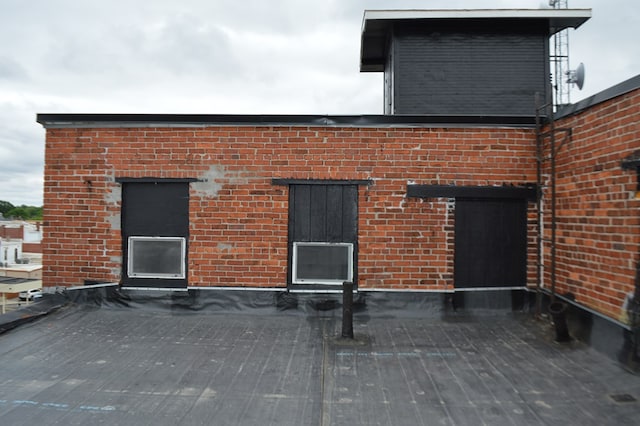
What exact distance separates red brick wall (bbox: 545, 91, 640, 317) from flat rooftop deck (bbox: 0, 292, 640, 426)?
2.94ft

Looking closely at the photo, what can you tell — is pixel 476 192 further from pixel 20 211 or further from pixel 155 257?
pixel 20 211

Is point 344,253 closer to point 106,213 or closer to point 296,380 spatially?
point 296,380

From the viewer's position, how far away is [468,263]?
22.0ft

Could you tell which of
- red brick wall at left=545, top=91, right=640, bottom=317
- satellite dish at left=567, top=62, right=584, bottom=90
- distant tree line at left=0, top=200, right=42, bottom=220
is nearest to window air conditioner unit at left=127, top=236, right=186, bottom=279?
red brick wall at left=545, top=91, right=640, bottom=317

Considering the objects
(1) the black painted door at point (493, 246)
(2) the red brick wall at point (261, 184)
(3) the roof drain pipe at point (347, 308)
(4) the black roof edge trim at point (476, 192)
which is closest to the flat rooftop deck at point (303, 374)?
(3) the roof drain pipe at point (347, 308)

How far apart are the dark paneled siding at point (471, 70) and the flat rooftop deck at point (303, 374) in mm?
5215

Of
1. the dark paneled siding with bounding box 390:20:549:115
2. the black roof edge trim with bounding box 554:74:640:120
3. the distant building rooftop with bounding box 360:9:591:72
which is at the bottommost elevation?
the black roof edge trim with bounding box 554:74:640:120

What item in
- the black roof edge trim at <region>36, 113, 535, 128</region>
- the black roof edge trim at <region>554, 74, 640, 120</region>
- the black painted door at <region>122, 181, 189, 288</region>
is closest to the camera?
the black roof edge trim at <region>554, 74, 640, 120</region>

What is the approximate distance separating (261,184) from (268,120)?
44.5 inches

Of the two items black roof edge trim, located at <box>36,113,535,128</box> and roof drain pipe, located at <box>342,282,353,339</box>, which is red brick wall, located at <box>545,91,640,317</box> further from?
roof drain pipe, located at <box>342,282,353,339</box>

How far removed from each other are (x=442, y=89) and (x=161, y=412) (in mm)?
8588

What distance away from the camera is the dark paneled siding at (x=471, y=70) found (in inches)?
356

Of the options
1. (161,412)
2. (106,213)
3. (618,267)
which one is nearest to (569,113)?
(618,267)

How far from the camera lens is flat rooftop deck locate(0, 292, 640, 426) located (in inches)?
140
